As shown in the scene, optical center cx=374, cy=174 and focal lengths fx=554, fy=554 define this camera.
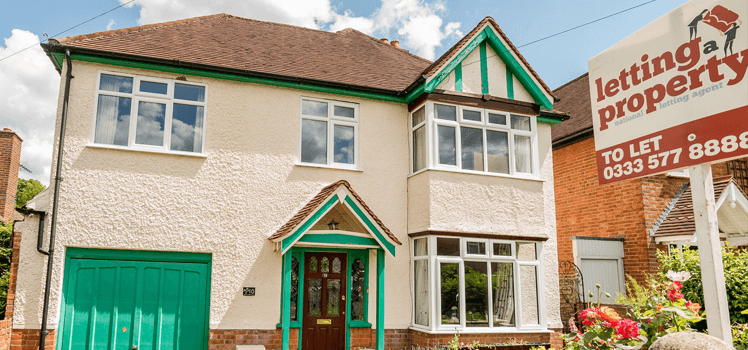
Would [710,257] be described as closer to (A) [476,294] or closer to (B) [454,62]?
(A) [476,294]

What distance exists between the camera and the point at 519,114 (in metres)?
12.3

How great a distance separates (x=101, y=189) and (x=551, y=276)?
366 inches

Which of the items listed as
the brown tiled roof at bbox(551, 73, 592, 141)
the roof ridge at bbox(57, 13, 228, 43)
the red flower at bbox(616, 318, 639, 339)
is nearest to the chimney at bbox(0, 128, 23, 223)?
Answer: the roof ridge at bbox(57, 13, 228, 43)

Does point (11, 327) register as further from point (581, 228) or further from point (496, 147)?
point (581, 228)

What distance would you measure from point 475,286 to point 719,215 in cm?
741

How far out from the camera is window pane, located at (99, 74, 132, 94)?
1035cm

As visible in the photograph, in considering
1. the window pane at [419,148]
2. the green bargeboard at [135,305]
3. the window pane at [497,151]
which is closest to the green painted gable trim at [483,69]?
the window pane at [497,151]

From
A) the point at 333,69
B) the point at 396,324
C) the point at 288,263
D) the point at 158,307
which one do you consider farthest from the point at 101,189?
the point at 396,324

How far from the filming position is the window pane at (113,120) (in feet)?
33.5

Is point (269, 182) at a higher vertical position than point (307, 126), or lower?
lower

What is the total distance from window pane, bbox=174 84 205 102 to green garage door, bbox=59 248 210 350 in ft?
9.90

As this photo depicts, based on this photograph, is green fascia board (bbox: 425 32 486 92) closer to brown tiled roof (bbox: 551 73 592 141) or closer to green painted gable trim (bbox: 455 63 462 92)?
green painted gable trim (bbox: 455 63 462 92)

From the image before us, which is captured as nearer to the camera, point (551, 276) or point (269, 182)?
point (269, 182)

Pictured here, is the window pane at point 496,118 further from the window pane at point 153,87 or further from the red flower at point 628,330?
the red flower at point 628,330
